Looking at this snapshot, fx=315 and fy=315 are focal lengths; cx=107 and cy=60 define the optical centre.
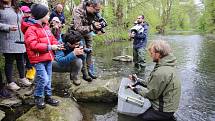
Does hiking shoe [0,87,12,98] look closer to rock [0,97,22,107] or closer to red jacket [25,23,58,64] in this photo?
rock [0,97,22,107]

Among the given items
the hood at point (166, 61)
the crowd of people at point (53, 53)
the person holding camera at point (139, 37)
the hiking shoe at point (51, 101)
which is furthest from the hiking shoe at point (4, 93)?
the person holding camera at point (139, 37)

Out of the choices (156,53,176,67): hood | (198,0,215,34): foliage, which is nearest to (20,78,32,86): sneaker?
(156,53,176,67): hood

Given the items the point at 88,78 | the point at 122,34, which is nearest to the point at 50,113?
the point at 88,78

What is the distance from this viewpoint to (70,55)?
5.73 m

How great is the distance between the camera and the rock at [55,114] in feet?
15.9

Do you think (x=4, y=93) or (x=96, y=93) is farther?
(x=96, y=93)

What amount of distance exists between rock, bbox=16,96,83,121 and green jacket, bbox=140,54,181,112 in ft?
4.10

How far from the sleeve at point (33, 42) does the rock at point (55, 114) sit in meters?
0.97

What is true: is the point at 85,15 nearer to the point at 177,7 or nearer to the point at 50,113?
the point at 50,113

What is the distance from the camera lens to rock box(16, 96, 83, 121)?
483 cm

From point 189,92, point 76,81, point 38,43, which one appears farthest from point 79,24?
point 189,92

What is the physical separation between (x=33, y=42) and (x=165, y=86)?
2109 millimetres

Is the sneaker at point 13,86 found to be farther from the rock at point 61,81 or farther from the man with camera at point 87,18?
the man with camera at point 87,18

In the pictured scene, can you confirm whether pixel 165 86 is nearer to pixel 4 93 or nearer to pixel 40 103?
pixel 40 103
